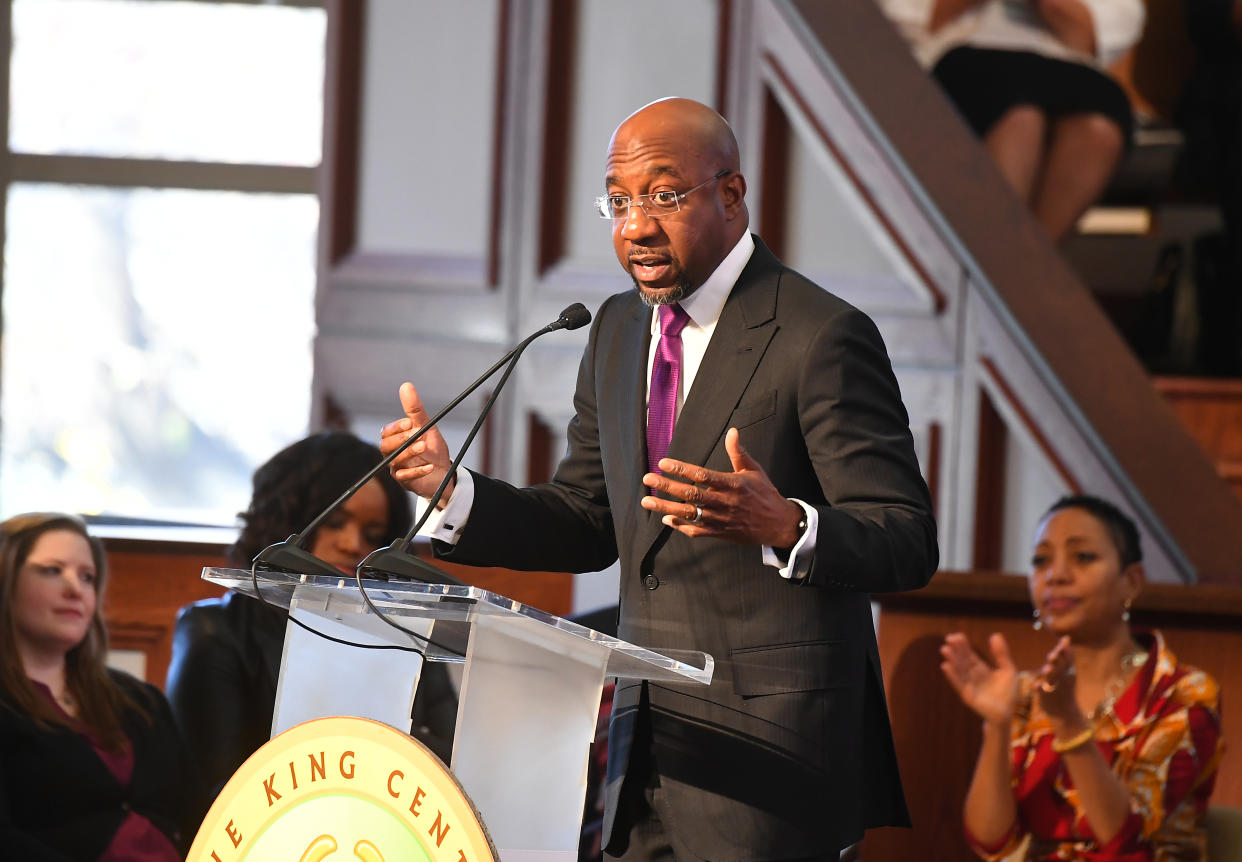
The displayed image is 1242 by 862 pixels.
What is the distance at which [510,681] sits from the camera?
1.49m

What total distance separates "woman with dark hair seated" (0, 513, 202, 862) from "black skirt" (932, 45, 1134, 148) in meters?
2.56

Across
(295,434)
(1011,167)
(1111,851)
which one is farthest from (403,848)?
(295,434)

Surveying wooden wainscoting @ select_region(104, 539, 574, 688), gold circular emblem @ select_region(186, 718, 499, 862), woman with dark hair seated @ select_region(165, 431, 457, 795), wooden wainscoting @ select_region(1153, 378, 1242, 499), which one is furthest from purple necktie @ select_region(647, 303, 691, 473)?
wooden wainscoting @ select_region(1153, 378, 1242, 499)

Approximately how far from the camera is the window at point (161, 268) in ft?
16.3

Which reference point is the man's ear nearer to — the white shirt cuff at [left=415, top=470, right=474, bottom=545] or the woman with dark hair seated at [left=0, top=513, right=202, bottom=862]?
the white shirt cuff at [left=415, top=470, right=474, bottom=545]

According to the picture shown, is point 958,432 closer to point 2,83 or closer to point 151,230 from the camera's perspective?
point 151,230

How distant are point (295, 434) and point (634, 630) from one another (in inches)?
140

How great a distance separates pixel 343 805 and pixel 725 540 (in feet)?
1.48

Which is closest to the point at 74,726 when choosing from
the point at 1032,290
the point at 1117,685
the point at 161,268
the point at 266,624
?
the point at 266,624

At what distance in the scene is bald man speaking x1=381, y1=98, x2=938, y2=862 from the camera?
1.65 m

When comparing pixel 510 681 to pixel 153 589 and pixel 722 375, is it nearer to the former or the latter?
pixel 722 375

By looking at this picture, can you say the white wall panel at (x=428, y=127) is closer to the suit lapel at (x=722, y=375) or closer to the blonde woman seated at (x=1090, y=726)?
the blonde woman seated at (x=1090, y=726)

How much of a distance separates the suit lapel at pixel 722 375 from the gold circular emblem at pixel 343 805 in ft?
1.39

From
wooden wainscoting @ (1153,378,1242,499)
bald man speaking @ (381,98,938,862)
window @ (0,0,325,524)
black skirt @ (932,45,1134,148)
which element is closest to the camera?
bald man speaking @ (381,98,938,862)
